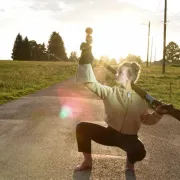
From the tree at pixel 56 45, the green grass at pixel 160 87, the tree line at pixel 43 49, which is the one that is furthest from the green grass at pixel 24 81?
the tree at pixel 56 45

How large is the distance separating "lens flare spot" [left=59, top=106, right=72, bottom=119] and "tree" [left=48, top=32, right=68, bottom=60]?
11967 centimetres

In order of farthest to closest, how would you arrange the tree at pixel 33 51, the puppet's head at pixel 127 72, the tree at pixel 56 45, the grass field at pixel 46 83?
the tree at pixel 33 51, the tree at pixel 56 45, the grass field at pixel 46 83, the puppet's head at pixel 127 72

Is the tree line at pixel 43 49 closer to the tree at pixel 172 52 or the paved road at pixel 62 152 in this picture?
the tree at pixel 172 52

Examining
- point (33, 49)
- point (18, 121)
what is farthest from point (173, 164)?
point (33, 49)

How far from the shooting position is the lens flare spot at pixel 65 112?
11008 millimetres

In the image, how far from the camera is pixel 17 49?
129 metres

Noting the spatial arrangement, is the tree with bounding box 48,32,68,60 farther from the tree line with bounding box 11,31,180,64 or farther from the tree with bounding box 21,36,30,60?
the tree with bounding box 21,36,30,60

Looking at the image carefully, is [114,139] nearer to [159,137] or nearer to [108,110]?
[108,110]

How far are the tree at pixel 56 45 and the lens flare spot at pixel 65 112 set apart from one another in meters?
120

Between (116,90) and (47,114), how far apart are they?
6.85 m

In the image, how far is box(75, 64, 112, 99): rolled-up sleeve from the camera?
161 inches

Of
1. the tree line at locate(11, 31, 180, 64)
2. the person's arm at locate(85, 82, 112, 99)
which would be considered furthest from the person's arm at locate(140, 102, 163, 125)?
the tree line at locate(11, 31, 180, 64)

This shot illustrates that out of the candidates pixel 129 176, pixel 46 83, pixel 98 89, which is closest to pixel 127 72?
pixel 98 89

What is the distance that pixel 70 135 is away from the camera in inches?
319
